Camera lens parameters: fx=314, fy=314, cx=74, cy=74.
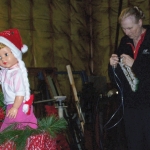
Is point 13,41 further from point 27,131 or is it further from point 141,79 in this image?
point 141,79

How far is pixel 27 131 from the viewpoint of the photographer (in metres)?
1.11

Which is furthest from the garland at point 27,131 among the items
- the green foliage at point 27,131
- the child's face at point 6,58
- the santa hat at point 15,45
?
the child's face at point 6,58

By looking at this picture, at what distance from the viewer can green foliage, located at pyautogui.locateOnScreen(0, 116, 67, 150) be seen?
3.57 ft

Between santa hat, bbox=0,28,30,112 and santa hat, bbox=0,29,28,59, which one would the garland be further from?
santa hat, bbox=0,29,28,59

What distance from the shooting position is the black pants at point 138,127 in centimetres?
162

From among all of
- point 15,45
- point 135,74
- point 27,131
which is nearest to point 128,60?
point 135,74

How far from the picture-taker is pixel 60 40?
11.7 ft

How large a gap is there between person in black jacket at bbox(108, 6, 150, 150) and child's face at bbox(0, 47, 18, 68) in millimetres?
586

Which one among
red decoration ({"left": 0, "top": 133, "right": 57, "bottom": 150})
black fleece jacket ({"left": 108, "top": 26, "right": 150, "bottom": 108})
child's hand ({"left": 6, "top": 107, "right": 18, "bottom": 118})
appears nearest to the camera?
red decoration ({"left": 0, "top": 133, "right": 57, "bottom": 150})

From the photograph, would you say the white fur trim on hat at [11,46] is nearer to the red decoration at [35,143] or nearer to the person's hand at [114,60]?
the red decoration at [35,143]

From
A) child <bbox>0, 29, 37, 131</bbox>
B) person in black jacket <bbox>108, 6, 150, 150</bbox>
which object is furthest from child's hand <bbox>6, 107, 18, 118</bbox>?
person in black jacket <bbox>108, 6, 150, 150</bbox>

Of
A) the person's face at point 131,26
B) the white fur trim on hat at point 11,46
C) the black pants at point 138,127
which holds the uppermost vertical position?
the person's face at point 131,26

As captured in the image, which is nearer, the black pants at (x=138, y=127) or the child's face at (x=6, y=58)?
the child's face at (x=6, y=58)

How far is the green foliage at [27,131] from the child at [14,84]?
0.24ft
